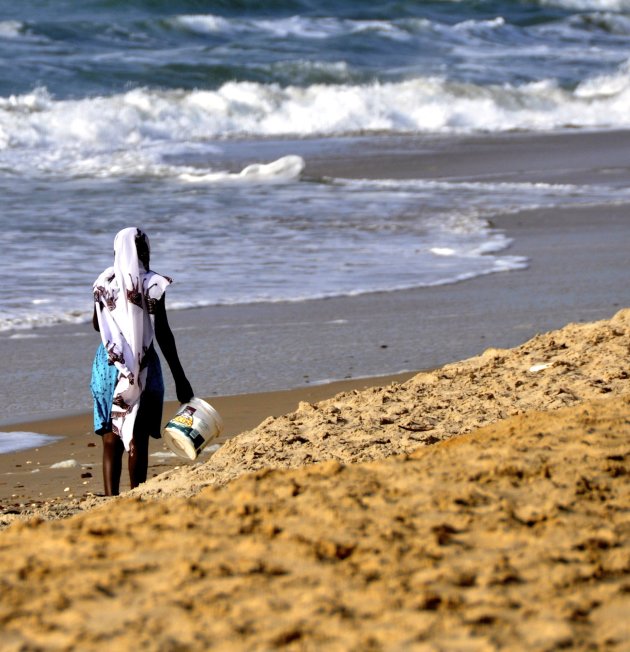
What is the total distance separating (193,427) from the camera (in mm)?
5285

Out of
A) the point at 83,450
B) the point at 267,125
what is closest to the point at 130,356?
the point at 83,450

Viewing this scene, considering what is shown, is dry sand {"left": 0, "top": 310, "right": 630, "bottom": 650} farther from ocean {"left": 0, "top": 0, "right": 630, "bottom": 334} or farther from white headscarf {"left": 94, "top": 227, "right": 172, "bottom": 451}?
ocean {"left": 0, "top": 0, "right": 630, "bottom": 334}

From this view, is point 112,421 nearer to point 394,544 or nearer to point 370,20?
point 394,544

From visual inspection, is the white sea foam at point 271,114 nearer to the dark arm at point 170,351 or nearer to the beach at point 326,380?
the beach at point 326,380

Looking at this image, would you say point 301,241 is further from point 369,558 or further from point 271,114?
point 271,114

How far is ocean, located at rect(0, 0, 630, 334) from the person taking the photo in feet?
35.5

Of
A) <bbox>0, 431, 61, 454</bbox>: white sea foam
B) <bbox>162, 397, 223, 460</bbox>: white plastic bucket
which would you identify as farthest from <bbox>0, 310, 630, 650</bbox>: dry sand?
<bbox>0, 431, 61, 454</bbox>: white sea foam

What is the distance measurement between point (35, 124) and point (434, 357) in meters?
15.7

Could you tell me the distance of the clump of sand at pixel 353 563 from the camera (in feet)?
9.42

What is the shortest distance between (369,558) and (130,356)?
2.40m

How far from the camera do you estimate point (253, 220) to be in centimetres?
1308

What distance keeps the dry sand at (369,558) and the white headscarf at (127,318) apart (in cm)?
145

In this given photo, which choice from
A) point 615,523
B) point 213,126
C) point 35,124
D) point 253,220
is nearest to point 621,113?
point 213,126

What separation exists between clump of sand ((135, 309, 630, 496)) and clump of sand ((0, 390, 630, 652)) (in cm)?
104
